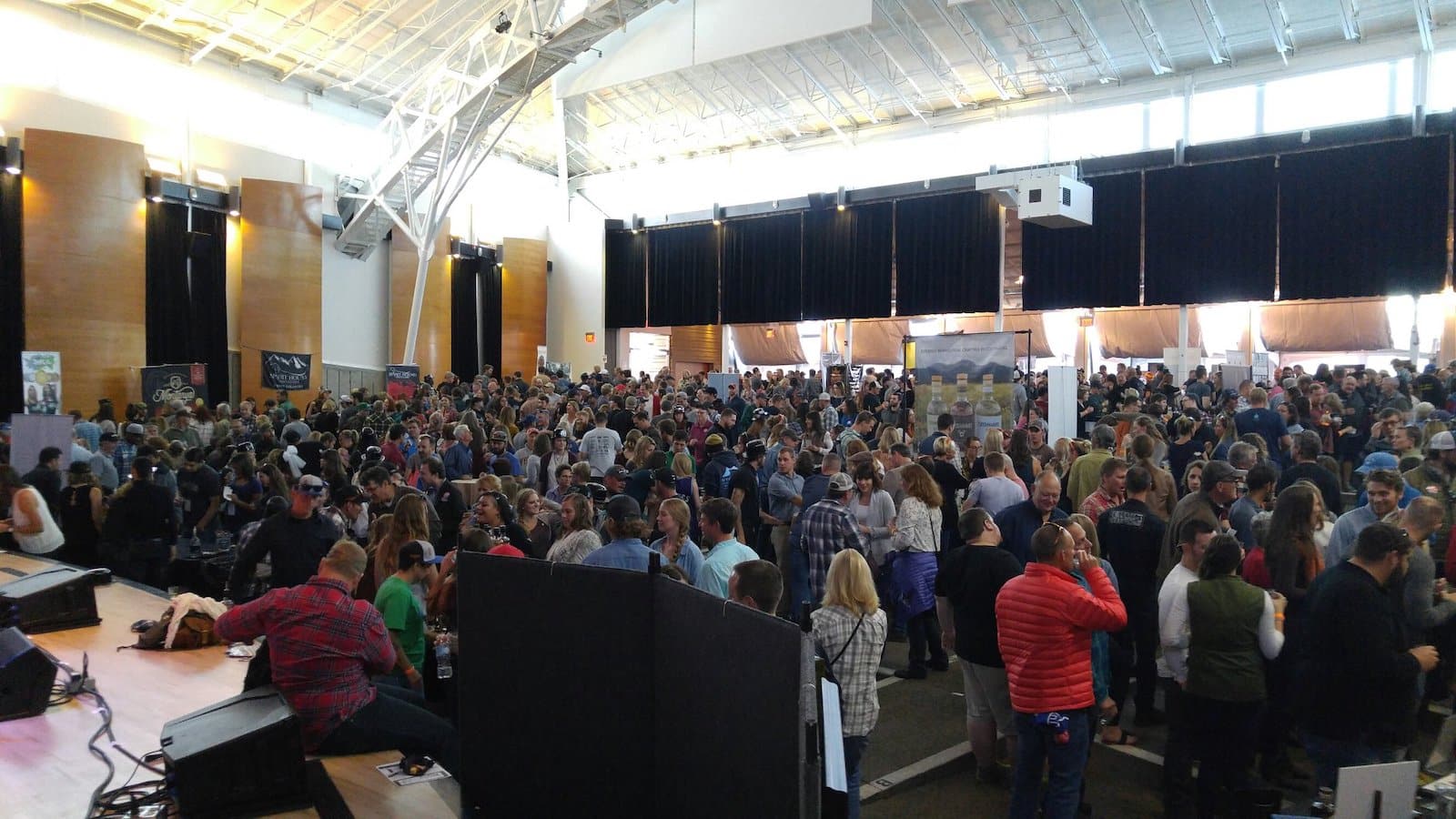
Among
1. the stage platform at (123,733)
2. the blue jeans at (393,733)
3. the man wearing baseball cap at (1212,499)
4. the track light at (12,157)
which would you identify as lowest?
the stage platform at (123,733)

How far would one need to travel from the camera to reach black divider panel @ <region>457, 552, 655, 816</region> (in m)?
1.99

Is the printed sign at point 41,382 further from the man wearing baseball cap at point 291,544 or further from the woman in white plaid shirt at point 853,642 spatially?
the woman in white plaid shirt at point 853,642

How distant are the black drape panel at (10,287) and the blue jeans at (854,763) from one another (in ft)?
54.1

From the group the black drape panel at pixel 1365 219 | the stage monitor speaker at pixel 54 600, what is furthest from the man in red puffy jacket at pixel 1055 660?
the black drape panel at pixel 1365 219

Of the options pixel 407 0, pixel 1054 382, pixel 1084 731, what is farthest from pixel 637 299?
pixel 1084 731

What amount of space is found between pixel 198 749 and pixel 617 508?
191cm

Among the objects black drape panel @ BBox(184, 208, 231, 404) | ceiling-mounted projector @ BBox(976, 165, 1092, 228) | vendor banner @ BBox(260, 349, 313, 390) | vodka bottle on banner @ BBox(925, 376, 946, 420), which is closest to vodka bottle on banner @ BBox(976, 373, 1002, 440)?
vodka bottle on banner @ BBox(925, 376, 946, 420)

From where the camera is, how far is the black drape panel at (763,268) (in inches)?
884

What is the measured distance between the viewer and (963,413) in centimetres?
866

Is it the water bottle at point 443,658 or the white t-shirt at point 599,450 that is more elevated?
the white t-shirt at point 599,450

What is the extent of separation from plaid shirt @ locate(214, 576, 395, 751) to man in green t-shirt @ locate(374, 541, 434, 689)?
500 mm

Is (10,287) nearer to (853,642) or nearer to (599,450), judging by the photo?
(599,450)

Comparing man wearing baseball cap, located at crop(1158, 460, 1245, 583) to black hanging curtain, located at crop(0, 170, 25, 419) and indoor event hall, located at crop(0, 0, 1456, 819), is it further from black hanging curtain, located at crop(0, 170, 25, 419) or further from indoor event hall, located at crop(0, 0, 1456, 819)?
black hanging curtain, located at crop(0, 170, 25, 419)

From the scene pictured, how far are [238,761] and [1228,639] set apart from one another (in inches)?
140
